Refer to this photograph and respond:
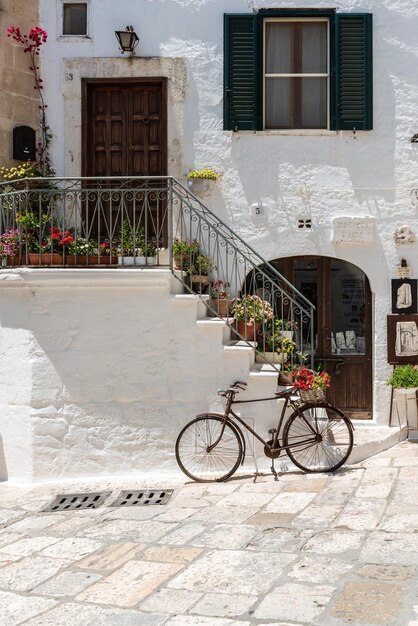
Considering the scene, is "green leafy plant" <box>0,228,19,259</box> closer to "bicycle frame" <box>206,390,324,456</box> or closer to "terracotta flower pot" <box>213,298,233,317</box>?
A: "terracotta flower pot" <box>213,298,233,317</box>

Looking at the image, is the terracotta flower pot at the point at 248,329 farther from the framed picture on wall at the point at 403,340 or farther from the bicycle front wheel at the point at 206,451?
the framed picture on wall at the point at 403,340

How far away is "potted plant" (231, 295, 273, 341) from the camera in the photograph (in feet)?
29.6

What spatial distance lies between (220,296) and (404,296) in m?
2.45

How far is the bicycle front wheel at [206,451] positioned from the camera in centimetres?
841

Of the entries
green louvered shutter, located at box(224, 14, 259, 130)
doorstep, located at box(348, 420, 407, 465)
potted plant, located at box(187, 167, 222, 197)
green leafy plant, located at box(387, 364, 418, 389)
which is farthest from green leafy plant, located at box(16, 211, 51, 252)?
green leafy plant, located at box(387, 364, 418, 389)

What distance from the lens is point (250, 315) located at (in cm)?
910

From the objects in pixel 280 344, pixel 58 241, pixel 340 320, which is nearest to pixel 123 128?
pixel 58 241

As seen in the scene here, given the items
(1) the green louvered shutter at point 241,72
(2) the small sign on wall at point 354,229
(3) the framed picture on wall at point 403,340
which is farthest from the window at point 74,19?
(3) the framed picture on wall at point 403,340

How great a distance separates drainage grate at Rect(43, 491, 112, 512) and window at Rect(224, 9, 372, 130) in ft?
16.7

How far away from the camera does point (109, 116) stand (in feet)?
34.1

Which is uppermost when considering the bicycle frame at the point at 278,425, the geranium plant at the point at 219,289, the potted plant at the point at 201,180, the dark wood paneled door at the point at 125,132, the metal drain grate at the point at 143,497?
the dark wood paneled door at the point at 125,132

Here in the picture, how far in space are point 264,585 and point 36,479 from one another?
4413 millimetres

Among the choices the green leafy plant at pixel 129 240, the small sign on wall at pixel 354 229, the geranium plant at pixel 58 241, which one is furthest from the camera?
the small sign on wall at pixel 354 229

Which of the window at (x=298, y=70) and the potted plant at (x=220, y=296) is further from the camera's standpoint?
the window at (x=298, y=70)
